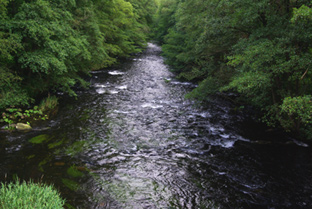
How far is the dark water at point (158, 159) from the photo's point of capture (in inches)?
242

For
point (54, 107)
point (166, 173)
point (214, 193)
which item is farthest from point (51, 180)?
point (54, 107)

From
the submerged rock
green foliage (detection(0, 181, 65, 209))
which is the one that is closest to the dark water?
the submerged rock

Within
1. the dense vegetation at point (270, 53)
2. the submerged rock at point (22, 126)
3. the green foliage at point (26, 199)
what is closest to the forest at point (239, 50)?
the dense vegetation at point (270, 53)

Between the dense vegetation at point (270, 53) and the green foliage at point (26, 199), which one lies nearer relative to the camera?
the green foliage at point (26, 199)

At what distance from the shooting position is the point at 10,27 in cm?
908

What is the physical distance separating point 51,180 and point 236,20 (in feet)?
35.0

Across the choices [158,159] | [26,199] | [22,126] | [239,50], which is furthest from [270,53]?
[22,126]

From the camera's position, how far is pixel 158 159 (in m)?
8.11

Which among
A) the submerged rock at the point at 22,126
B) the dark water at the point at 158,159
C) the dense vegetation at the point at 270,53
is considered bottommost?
the dark water at the point at 158,159

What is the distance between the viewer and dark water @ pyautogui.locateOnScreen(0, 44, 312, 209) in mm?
6137

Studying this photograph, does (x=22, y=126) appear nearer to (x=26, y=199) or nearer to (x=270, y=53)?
(x=26, y=199)

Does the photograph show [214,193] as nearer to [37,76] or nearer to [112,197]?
[112,197]

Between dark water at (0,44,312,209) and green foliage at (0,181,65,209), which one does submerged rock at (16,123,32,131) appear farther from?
green foliage at (0,181,65,209)

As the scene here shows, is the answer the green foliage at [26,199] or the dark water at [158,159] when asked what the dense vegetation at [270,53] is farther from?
the green foliage at [26,199]
